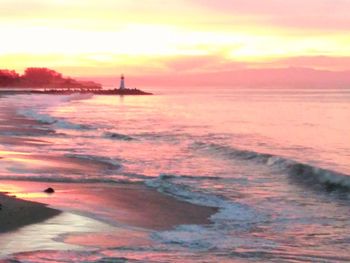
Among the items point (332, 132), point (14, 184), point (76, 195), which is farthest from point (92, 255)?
point (332, 132)

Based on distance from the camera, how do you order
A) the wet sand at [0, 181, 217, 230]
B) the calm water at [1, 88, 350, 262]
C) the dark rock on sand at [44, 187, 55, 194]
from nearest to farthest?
1. the calm water at [1, 88, 350, 262]
2. the wet sand at [0, 181, 217, 230]
3. the dark rock on sand at [44, 187, 55, 194]

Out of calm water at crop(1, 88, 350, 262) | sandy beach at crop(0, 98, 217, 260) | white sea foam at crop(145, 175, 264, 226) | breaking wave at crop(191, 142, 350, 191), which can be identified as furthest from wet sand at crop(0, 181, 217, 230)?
breaking wave at crop(191, 142, 350, 191)

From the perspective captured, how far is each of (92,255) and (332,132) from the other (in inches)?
1059

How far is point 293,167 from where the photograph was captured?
1841 centimetres

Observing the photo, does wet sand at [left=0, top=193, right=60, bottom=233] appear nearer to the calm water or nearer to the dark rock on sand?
the dark rock on sand

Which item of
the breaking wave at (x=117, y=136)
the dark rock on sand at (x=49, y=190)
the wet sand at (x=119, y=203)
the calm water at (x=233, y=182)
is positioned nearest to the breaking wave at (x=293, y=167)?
the calm water at (x=233, y=182)

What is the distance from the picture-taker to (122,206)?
11.7m

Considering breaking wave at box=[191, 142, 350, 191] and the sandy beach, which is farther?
breaking wave at box=[191, 142, 350, 191]

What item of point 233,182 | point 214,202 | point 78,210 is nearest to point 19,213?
point 78,210

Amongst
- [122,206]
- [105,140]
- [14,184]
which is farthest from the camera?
[105,140]

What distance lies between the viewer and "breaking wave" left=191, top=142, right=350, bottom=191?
50.9 ft

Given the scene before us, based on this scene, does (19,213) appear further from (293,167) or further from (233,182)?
(293,167)

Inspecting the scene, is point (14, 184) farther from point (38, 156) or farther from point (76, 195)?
point (38, 156)

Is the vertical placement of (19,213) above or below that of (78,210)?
above
